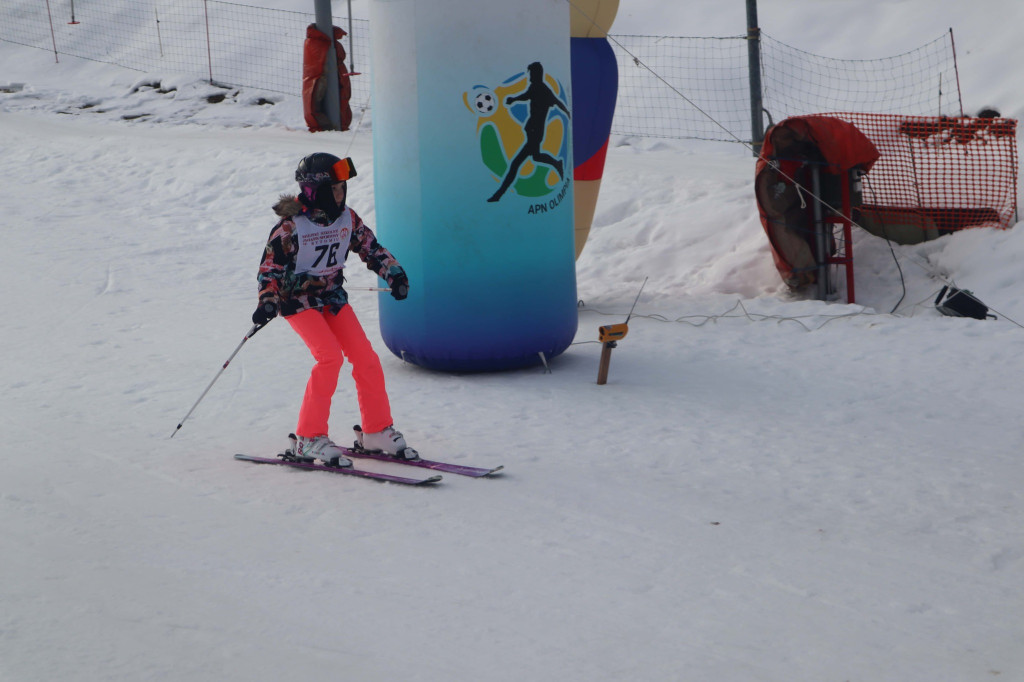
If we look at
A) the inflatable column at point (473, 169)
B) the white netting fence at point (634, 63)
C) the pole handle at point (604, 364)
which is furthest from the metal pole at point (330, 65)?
the pole handle at point (604, 364)

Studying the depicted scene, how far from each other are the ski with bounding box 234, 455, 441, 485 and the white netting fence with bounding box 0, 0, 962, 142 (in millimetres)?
11288

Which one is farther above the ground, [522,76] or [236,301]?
[522,76]

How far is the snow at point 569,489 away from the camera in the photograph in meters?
3.17

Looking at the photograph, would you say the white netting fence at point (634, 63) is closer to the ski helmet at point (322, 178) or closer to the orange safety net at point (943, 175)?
the orange safety net at point (943, 175)

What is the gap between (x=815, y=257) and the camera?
355 inches

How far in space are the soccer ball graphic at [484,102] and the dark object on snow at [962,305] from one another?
155 inches

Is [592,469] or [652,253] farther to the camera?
[652,253]

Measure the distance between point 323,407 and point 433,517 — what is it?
1.04 meters

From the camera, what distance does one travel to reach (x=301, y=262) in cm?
505

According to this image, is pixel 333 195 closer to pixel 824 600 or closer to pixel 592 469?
pixel 592 469

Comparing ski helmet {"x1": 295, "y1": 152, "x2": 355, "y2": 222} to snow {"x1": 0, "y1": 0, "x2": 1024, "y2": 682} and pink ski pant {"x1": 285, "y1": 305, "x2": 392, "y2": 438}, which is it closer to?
pink ski pant {"x1": 285, "y1": 305, "x2": 392, "y2": 438}

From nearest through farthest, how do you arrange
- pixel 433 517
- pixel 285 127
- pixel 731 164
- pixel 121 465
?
pixel 433 517, pixel 121 465, pixel 731 164, pixel 285 127

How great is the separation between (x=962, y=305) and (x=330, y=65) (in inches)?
386

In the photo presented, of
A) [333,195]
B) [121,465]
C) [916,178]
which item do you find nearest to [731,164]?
[916,178]
